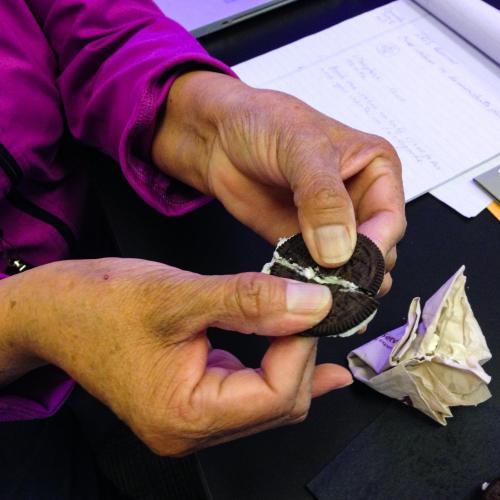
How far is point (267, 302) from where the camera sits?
1.37 ft

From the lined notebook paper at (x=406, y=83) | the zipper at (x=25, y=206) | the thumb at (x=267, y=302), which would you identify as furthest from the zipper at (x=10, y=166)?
the lined notebook paper at (x=406, y=83)

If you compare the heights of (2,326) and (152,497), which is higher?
(2,326)

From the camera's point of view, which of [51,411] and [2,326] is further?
[51,411]

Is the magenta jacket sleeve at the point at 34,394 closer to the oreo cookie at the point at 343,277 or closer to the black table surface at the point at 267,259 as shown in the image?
the black table surface at the point at 267,259

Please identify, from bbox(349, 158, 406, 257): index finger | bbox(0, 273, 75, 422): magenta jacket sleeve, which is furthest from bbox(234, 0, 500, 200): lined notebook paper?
bbox(0, 273, 75, 422): magenta jacket sleeve

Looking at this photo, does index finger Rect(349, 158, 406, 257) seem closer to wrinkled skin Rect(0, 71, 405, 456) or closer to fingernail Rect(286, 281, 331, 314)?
wrinkled skin Rect(0, 71, 405, 456)

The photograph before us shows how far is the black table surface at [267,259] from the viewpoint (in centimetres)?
53

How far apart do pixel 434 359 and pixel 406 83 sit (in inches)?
Answer: 23.4

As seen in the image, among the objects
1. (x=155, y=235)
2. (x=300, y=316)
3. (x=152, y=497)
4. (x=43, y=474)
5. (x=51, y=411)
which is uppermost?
(x=300, y=316)

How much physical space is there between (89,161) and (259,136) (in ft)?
1.19

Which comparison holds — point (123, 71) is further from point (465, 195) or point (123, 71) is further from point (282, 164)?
point (465, 195)

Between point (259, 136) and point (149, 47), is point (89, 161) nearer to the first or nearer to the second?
point (149, 47)

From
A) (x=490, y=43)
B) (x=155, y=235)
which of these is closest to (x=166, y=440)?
(x=155, y=235)

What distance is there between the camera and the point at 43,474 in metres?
0.76
